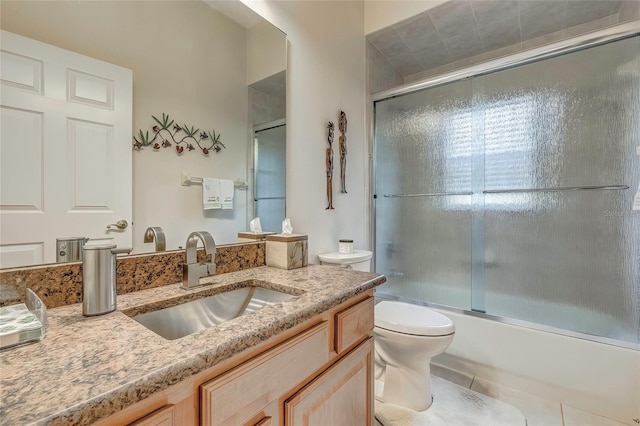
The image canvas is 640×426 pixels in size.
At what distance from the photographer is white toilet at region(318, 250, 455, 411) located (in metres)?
1.35

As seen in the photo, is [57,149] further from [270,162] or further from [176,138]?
[270,162]

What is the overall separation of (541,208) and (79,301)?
7.30ft

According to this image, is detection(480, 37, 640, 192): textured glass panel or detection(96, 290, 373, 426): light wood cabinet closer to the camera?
detection(96, 290, 373, 426): light wood cabinet

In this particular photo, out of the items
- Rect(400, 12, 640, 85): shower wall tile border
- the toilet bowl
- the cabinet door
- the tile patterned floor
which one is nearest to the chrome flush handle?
the cabinet door

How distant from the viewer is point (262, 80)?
4.45 feet

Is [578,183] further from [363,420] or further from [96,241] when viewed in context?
[96,241]

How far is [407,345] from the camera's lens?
137 centimetres

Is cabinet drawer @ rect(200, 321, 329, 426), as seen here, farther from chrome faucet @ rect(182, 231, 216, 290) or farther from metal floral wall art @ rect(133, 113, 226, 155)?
metal floral wall art @ rect(133, 113, 226, 155)

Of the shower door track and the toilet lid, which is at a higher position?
the shower door track

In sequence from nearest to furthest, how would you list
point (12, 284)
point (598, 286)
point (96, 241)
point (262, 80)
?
point (12, 284) < point (96, 241) < point (262, 80) < point (598, 286)

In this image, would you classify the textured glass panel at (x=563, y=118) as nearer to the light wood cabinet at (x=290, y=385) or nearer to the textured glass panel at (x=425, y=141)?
the textured glass panel at (x=425, y=141)

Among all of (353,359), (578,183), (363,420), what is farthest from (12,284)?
(578,183)

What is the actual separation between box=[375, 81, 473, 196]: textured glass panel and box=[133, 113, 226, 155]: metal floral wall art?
4.80 ft

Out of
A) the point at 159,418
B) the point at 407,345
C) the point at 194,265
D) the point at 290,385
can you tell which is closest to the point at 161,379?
the point at 159,418
